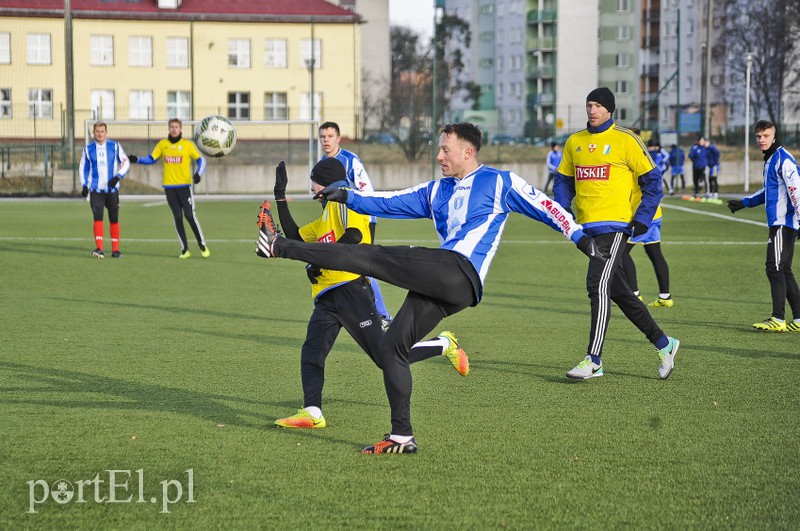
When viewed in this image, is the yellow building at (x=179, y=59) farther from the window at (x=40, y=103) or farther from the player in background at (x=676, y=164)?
the player in background at (x=676, y=164)

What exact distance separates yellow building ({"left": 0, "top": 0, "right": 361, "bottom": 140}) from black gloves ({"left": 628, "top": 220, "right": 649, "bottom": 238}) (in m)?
47.9

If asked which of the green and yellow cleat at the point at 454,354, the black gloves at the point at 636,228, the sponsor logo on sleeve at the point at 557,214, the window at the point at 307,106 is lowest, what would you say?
the green and yellow cleat at the point at 454,354

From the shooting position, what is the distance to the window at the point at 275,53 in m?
60.5

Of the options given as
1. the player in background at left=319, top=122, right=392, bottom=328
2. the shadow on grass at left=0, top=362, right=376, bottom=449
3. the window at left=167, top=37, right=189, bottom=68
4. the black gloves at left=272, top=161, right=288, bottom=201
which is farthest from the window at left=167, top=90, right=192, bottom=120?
the black gloves at left=272, top=161, right=288, bottom=201

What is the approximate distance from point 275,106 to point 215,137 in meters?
43.1

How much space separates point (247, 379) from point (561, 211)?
2.90 metres

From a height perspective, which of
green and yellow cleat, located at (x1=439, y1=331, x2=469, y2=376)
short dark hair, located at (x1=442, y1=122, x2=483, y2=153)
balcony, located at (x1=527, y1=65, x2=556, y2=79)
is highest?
balcony, located at (x1=527, y1=65, x2=556, y2=79)

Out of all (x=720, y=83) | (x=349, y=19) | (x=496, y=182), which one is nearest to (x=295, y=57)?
(x=349, y=19)

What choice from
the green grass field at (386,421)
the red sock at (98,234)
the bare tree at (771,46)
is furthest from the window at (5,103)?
the green grass field at (386,421)

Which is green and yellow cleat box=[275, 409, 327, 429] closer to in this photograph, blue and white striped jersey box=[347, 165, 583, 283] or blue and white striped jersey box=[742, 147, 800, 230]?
blue and white striped jersey box=[347, 165, 583, 283]

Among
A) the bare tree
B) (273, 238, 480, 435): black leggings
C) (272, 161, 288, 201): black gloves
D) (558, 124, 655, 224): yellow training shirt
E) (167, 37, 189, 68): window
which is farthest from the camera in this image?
the bare tree

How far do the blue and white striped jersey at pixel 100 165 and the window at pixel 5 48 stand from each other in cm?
4309

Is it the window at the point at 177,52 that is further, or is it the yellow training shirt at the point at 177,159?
the window at the point at 177,52

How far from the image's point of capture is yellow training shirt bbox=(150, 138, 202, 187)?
17.8 m
